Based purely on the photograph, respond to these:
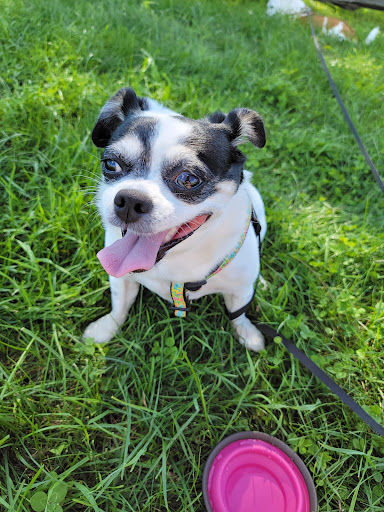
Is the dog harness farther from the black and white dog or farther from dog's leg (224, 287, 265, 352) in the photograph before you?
dog's leg (224, 287, 265, 352)

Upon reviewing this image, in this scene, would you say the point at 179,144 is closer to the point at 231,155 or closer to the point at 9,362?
the point at 231,155

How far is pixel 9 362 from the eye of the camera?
2.20 m

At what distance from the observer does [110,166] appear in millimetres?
1846

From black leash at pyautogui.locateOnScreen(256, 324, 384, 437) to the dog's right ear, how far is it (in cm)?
156

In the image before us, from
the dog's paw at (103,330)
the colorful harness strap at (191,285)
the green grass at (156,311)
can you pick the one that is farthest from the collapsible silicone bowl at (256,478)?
the dog's paw at (103,330)

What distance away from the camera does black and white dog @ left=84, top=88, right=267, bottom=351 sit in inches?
66.2

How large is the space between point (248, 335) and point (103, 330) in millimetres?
938

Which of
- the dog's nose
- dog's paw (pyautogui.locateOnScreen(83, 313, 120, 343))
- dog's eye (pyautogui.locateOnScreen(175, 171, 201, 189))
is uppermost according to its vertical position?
dog's eye (pyautogui.locateOnScreen(175, 171, 201, 189))

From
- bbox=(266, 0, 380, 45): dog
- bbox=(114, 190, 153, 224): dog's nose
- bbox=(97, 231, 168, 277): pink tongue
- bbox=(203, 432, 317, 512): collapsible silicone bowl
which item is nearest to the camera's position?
bbox=(114, 190, 153, 224): dog's nose

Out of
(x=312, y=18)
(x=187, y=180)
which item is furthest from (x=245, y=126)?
(x=312, y=18)

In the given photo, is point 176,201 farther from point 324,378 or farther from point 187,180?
point 324,378

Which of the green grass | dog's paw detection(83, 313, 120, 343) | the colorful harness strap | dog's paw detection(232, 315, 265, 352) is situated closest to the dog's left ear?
the colorful harness strap

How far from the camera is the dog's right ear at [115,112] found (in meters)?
2.08

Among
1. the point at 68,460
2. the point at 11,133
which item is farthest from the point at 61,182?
the point at 68,460
